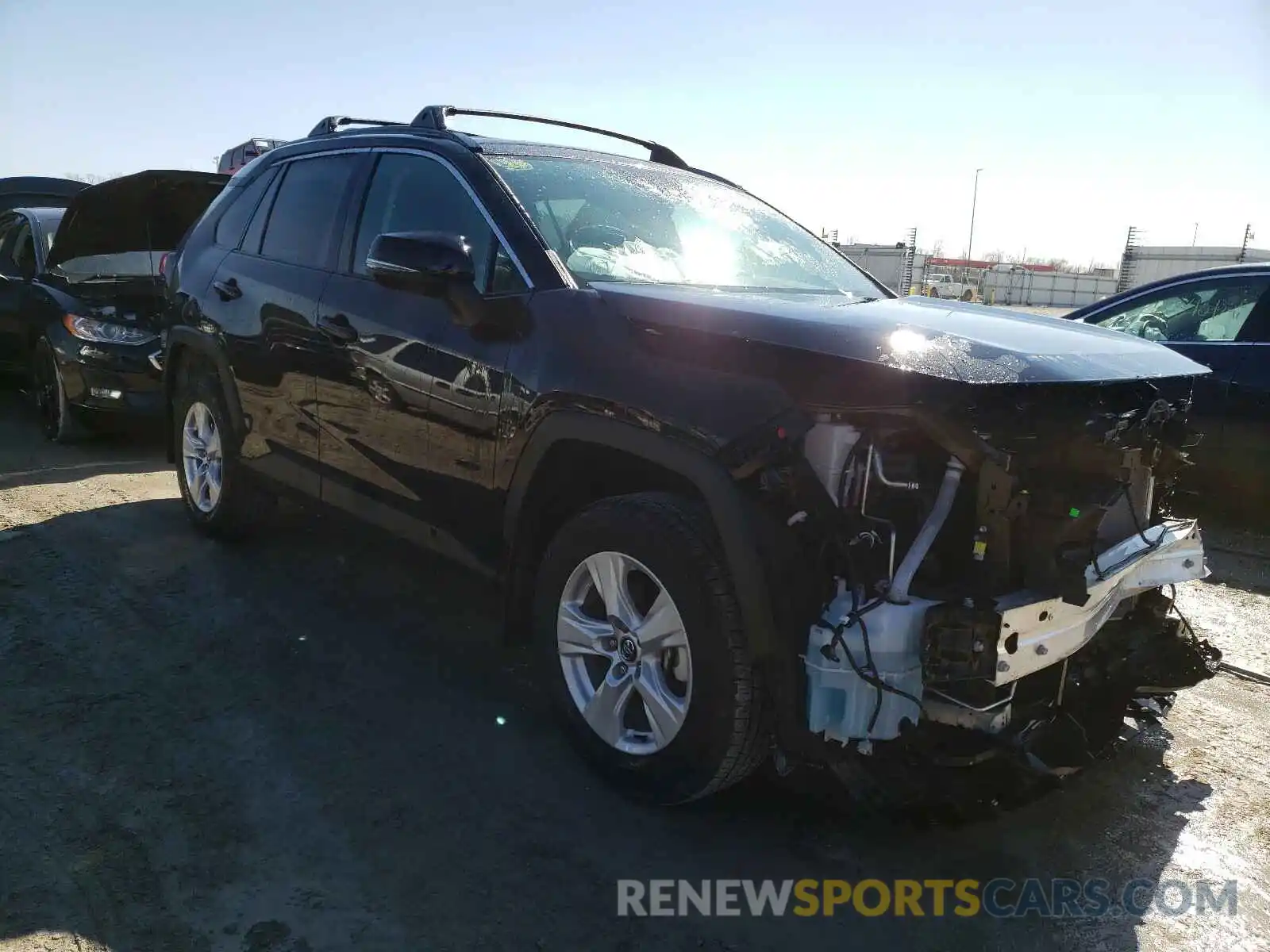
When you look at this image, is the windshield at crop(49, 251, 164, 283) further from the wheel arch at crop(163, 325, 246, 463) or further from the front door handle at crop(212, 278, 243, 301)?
the front door handle at crop(212, 278, 243, 301)

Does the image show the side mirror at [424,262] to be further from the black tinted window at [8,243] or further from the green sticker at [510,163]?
the black tinted window at [8,243]

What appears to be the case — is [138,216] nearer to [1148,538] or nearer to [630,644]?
[630,644]

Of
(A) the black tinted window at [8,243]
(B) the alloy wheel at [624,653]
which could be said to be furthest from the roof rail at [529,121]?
(A) the black tinted window at [8,243]

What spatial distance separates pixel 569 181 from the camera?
360 cm

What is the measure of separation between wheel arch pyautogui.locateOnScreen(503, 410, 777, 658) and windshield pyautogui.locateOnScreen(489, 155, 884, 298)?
23.7 inches

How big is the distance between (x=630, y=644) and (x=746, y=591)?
0.51m

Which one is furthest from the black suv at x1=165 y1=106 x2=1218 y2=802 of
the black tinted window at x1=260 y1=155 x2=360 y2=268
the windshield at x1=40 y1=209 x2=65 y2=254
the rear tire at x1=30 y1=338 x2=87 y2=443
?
the windshield at x1=40 y1=209 x2=65 y2=254

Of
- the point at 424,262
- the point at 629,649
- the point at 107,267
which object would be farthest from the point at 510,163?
the point at 107,267

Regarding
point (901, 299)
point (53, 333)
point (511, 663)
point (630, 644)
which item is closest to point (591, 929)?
point (630, 644)

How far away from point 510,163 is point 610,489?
1343 mm

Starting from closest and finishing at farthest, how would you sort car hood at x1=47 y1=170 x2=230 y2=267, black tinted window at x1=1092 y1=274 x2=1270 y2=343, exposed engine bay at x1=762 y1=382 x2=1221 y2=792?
exposed engine bay at x1=762 y1=382 x2=1221 y2=792 < black tinted window at x1=1092 y1=274 x2=1270 y2=343 < car hood at x1=47 y1=170 x2=230 y2=267

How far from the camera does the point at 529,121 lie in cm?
444

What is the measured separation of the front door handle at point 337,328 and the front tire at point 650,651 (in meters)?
1.41

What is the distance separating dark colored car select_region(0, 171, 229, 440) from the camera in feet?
23.3
